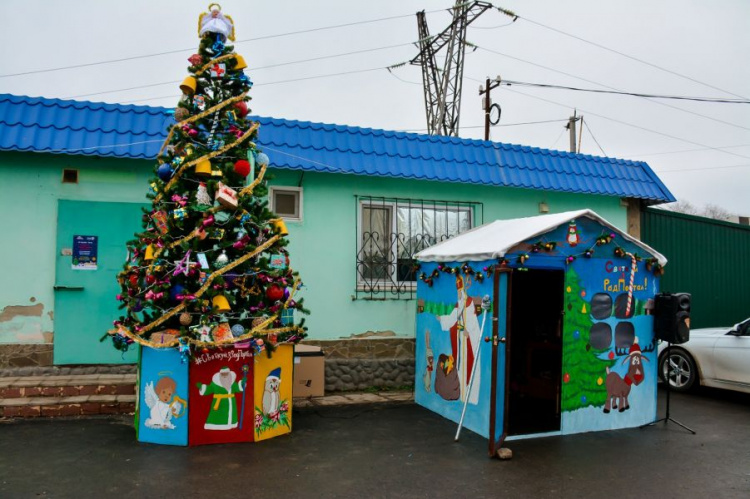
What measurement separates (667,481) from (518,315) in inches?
143

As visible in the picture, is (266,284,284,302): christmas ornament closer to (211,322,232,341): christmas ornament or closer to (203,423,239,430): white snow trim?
(211,322,232,341): christmas ornament

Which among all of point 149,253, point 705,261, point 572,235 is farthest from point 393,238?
point 705,261

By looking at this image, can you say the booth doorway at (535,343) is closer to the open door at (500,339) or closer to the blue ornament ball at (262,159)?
the open door at (500,339)

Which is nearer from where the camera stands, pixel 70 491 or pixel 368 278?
pixel 70 491

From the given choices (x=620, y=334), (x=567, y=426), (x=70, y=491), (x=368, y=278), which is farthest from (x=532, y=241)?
(x=70, y=491)

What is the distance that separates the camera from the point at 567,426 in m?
6.43

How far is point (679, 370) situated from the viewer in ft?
29.1

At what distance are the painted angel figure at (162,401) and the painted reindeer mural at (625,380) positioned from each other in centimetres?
483

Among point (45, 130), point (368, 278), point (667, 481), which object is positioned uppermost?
point (45, 130)

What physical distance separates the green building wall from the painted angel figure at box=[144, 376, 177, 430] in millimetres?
2378

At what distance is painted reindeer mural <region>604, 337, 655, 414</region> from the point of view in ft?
21.8

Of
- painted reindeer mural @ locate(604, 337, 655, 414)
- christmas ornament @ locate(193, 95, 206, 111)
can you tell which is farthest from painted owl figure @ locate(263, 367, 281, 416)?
painted reindeer mural @ locate(604, 337, 655, 414)

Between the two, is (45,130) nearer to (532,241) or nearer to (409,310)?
(409,310)

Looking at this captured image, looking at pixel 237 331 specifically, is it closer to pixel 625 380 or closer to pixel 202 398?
pixel 202 398
